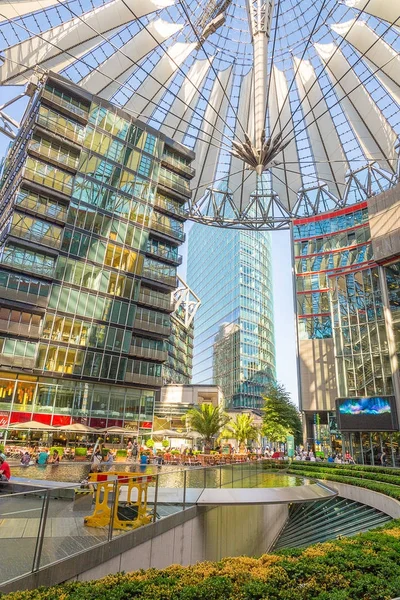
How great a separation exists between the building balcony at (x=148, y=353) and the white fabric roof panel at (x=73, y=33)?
92.7 ft

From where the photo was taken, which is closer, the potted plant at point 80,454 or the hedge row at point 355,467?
the hedge row at point 355,467

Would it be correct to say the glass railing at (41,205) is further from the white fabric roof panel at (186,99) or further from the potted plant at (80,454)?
the potted plant at (80,454)

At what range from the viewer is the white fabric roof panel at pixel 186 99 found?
40750 millimetres

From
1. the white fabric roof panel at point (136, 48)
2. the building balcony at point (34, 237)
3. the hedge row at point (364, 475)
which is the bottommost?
the hedge row at point (364, 475)

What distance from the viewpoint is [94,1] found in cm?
3122

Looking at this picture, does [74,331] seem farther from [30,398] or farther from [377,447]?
[377,447]

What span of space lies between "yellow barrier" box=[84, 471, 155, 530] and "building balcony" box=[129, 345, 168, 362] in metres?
34.6

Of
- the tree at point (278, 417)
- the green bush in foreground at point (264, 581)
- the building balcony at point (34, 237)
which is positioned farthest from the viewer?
the tree at point (278, 417)

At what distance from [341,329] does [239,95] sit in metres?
28.7

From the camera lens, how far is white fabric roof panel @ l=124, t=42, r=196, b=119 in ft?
123

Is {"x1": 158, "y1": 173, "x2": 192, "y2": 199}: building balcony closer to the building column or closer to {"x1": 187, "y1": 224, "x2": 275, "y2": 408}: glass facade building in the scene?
the building column

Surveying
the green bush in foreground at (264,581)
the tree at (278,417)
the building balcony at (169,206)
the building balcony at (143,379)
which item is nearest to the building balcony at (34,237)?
the building balcony at (169,206)

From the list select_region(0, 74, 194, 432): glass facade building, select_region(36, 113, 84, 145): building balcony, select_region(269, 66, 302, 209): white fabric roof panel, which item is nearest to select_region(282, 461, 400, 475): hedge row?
select_region(0, 74, 194, 432): glass facade building

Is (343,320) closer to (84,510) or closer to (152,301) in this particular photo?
(152,301)
